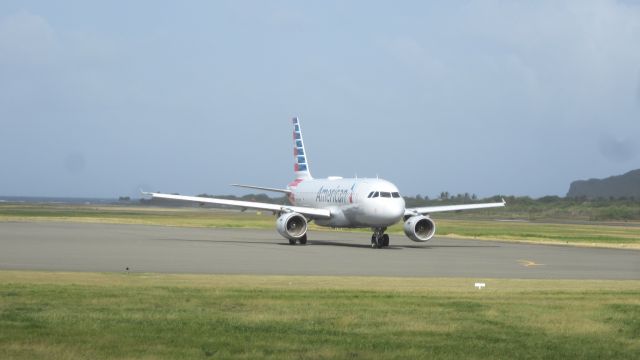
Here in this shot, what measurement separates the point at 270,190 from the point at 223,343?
44319 millimetres

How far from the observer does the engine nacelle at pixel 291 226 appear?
43.4 m

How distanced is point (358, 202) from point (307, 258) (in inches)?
437

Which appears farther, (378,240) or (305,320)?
(378,240)

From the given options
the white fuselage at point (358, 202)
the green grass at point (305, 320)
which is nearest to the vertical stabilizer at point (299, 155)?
the white fuselage at point (358, 202)

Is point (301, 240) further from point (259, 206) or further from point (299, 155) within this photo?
point (299, 155)

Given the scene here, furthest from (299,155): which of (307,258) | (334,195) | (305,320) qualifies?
(305,320)

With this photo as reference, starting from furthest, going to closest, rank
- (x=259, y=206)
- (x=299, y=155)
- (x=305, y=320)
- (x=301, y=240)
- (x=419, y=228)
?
(x=299, y=155) < (x=259, y=206) < (x=301, y=240) < (x=419, y=228) < (x=305, y=320)

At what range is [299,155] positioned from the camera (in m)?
58.9

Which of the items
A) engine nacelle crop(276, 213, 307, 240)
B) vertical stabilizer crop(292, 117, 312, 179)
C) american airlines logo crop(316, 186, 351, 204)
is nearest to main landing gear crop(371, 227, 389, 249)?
american airlines logo crop(316, 186, 351, 204)

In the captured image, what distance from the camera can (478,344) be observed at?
1245 centimetres

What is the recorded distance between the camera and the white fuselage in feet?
139

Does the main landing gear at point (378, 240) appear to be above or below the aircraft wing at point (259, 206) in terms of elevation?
below

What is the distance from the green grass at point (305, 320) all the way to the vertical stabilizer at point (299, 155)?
37.0 meters

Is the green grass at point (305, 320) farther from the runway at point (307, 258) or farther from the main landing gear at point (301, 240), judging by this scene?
the main landing gear at point (301, 240)
